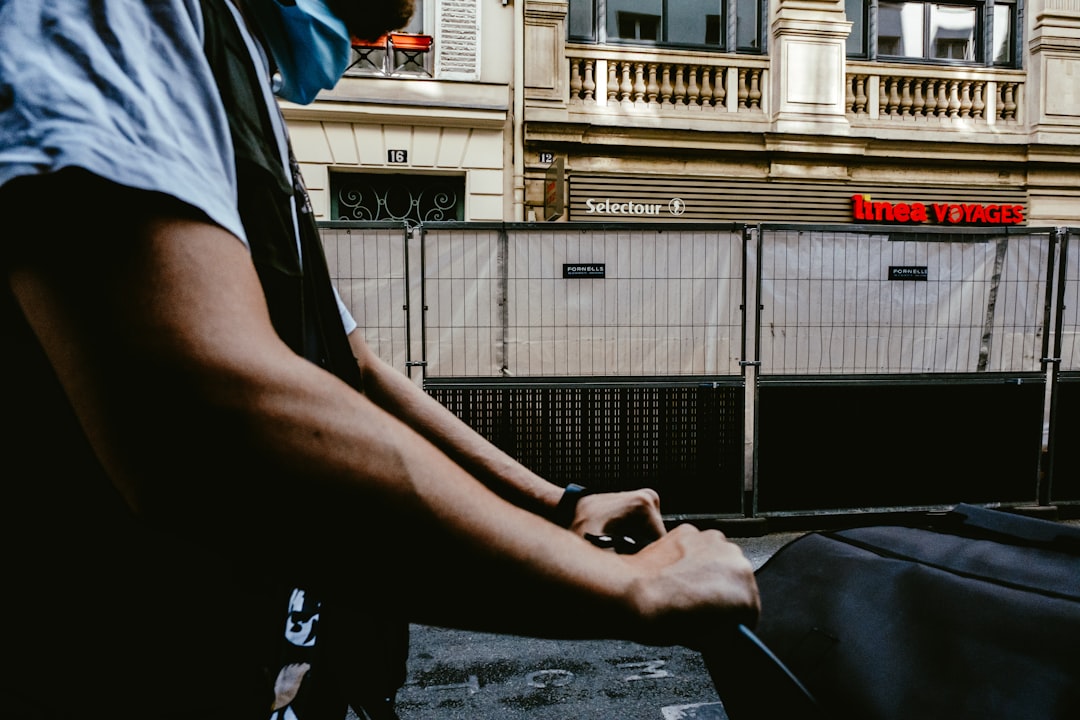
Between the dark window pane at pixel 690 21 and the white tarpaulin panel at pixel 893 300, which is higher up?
the dark window pane at pixel 690 21

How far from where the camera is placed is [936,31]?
43.4 feet

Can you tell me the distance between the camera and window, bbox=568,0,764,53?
39.6 ft

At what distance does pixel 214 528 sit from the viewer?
60 centimetres

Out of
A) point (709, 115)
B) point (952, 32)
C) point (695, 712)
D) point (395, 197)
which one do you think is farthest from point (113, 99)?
point (952, 32)

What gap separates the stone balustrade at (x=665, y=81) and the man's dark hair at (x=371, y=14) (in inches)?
444

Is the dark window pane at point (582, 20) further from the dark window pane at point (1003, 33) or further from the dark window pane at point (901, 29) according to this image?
the dark window pane at point (1003, 33)

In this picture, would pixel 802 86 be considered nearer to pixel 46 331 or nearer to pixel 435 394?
pixel 435 394

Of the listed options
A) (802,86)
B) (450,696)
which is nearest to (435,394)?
(450,696)

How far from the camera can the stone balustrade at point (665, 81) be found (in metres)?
11.9

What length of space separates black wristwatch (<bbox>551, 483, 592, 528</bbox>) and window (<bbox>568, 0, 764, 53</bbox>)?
12.0 metres

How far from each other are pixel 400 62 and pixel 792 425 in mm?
8491

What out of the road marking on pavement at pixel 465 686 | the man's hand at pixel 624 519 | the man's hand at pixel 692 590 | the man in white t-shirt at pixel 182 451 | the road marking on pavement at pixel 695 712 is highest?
the man in white t-shirt at pixel 182 451

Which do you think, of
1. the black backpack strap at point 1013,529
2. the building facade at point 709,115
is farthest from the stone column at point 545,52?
the black backpack strap at point 1013,529

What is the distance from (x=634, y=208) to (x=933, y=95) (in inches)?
221
